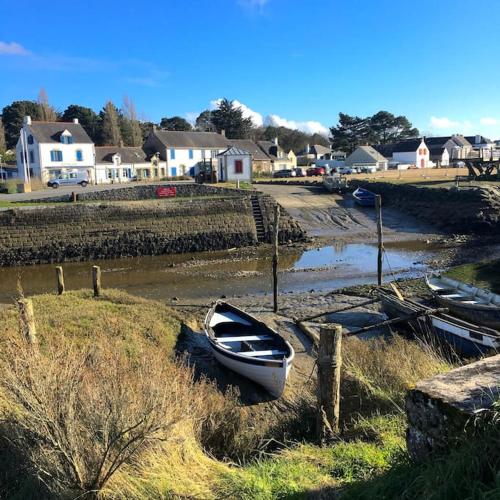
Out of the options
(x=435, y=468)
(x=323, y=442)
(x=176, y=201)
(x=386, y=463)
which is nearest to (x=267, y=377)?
(x=323, y=442)

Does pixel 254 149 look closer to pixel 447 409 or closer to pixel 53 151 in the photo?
pixel 53 151

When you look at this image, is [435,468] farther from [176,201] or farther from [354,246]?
[176,201]

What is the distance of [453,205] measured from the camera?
36.8 meters

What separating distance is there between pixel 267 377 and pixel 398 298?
643 centimetres

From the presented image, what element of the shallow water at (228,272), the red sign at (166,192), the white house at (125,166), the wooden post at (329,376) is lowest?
the shallow water at (228,272)

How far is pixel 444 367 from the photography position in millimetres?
7477

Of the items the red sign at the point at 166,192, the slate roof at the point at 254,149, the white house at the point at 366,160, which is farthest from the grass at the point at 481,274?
the white house at the point at 366,160

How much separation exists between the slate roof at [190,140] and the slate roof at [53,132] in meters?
10.6

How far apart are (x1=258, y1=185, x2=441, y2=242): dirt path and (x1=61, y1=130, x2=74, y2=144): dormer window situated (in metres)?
27.8

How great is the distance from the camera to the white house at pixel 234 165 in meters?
47.3

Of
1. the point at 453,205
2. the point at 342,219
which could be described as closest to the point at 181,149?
the point at 342,219

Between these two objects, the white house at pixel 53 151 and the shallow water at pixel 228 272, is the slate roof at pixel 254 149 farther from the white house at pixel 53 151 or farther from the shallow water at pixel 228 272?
the shallow water at pixel 228 272

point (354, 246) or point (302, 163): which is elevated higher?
point (302, 163)

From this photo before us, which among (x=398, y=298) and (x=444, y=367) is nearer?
(x=444, y=367)
